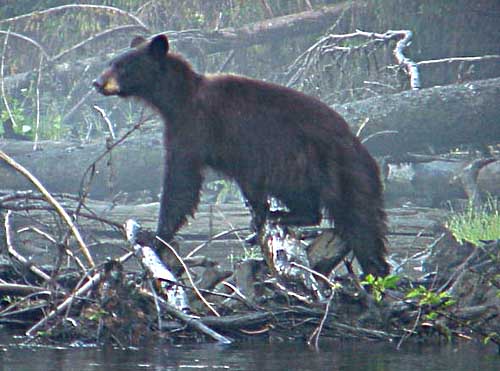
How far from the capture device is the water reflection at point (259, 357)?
4828 millimetres

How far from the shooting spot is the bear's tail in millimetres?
6371

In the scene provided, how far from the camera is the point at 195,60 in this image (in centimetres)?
1388

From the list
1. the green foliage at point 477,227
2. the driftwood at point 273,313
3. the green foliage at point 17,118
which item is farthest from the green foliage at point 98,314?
the green foliage at point 17,118

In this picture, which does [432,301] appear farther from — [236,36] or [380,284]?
[236,36]

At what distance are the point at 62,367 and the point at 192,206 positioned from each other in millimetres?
2164

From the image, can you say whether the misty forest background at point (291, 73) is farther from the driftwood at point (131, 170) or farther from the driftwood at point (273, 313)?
the driftwood at point (273, 313)

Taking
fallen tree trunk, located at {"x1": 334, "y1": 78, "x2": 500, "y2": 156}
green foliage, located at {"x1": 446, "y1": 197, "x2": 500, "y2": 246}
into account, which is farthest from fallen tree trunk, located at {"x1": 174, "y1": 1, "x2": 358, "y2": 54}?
green foliage, located at {"x1": 446, "y1": 197, "x2": 500, "y2": 246}

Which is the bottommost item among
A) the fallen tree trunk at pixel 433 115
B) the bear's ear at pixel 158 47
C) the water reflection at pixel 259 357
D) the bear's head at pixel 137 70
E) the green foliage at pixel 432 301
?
the water reflection at pixel 259 357

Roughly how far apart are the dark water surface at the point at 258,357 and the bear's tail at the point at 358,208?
3.29 ft

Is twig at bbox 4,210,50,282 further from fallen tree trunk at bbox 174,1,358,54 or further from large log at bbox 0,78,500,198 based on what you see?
fallen tree trunk at bbox 174,1,358,54

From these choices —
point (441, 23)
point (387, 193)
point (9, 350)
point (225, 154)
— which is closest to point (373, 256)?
point (225, 154)

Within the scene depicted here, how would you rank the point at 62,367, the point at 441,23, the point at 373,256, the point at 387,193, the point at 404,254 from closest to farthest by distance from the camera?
the point at 62,367
the point at 373,256
the point at 404,254
the point at 387,193
the point at 441,23

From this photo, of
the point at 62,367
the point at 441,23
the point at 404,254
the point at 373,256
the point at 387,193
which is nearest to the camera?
the point at 62,367

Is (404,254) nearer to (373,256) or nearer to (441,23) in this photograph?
(373,256)
